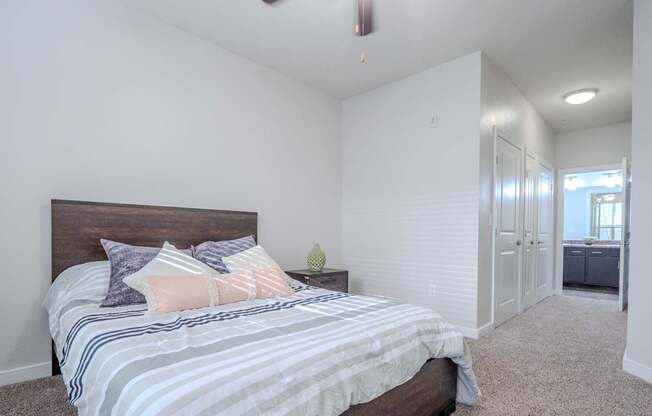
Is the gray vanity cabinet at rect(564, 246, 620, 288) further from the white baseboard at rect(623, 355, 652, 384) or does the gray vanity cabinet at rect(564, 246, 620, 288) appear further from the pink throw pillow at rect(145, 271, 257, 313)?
the pink throw pillow at rect(145, 271, 257, 313)

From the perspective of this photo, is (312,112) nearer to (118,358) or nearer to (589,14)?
(589,14)

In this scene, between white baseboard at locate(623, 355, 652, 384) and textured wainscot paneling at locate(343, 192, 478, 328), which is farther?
textured wainscot paneling at locate(343, 192, 478, 328)

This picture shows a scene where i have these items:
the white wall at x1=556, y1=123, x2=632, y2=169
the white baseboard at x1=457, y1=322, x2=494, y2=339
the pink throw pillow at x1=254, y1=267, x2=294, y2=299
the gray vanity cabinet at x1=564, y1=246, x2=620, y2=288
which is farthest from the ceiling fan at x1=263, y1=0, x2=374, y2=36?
the gray vanity cabinet at x1=564, y1=246, x2=620, y2=288

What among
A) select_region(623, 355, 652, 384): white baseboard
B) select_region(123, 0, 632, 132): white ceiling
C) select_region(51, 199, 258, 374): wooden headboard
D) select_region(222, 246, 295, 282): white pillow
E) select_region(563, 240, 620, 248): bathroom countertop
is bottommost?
select_region(623, 355, 652, 384): white baseboard

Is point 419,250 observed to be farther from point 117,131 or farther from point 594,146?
point 594,146

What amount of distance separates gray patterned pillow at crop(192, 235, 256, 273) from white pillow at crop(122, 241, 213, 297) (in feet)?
0.79

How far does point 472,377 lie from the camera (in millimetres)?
1977

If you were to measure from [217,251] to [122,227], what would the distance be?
27.7 inches

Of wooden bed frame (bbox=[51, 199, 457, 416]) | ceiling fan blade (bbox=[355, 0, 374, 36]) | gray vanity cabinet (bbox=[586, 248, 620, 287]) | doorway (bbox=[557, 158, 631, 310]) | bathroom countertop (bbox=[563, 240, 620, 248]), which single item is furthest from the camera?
bathroom countertop (bbox=[563, 240, 620, 248])

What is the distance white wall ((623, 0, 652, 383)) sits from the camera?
237 centimetres

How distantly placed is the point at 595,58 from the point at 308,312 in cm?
381

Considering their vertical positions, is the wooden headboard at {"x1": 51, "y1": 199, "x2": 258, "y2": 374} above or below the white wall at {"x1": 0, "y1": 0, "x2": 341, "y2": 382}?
below

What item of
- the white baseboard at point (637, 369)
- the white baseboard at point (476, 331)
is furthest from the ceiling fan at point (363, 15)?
the white baseboard at point (637, 369)

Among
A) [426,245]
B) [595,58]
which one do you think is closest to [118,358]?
[426,245]
